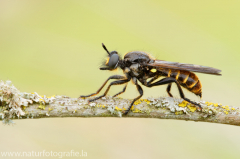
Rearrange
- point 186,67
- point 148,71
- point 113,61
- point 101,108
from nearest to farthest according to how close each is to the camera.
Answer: point 101,108 → point 186,67 → point 113,61 → point 148,71

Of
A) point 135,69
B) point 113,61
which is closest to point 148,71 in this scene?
point 135,69

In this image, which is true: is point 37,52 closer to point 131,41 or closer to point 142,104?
point 131,41

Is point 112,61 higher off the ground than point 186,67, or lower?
higher

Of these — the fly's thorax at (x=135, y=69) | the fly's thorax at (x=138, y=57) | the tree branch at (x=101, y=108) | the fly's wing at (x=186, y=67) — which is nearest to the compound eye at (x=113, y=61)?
the fly's thorax at (x=138, y=57)

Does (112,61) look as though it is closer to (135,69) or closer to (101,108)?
(135,69)

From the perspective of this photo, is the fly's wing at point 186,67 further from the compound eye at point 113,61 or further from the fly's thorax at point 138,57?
the compound eye at point 113,61

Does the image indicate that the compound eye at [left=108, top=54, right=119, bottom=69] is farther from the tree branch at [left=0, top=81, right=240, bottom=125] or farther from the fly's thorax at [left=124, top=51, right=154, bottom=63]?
the tree branch at [left=0, top=81, right=240, bottom=125]

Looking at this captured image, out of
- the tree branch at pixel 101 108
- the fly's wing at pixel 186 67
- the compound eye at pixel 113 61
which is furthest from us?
the compound eye at pixel 113 61

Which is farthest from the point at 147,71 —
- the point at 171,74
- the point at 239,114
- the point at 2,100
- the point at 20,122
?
the point at 20,122

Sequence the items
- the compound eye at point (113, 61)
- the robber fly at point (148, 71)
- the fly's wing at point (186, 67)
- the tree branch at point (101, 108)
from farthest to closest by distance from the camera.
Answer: the compound eye at point (113, 61)
the robber fly at point (148, 71)
the fly's wing at point (186, 67)
the tree branch at point (101, 108)
